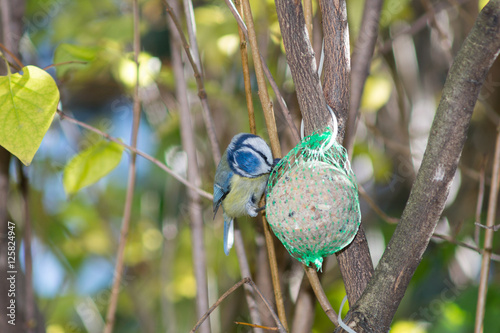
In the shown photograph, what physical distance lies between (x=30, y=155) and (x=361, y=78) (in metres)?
0.62

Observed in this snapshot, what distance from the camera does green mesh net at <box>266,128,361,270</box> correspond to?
708mm

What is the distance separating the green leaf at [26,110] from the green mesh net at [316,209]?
0.36 meters

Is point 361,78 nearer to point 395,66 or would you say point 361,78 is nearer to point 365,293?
point 365,293

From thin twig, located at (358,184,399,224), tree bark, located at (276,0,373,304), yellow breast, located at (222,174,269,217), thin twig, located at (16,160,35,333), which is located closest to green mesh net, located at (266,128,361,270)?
tree bark, located at (276,0,373,304)

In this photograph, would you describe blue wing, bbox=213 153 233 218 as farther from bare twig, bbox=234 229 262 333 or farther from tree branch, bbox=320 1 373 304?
tree branch, bbox=320 1 373 304

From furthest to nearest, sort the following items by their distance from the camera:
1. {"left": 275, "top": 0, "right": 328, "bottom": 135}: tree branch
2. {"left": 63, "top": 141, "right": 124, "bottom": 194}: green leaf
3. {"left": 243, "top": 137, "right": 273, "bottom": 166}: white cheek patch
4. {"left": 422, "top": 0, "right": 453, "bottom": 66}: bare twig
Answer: {"left": 422, "top": 0, "right": 453, "bottom": 66}: bare twig → {"left": 243, "top": 137, "right": 273, "bottom": 166}: white cheek patch → {"left": 63, "top": 141, "right": 124, "bottom": 194}: green leaf → {"left": 275, "top": 0, "right": 328, "bottom": 135}: tree branch

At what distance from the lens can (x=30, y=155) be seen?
630 mm

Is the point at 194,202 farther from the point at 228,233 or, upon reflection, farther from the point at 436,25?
the point at 436,25

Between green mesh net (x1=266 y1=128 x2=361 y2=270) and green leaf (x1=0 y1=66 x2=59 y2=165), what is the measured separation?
14.0 inches

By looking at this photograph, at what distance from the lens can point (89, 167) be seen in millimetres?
904

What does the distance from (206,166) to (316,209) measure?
91 cm

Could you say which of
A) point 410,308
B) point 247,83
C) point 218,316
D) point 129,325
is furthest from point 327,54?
point 129,325

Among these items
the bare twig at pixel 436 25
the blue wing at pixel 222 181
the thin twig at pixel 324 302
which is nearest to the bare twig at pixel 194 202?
the blue wing at pixel 222 181

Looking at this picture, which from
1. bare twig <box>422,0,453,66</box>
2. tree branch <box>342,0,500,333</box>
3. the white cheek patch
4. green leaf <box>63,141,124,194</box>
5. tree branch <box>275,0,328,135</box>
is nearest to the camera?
tree branch <box>342,0,500,333</box>
